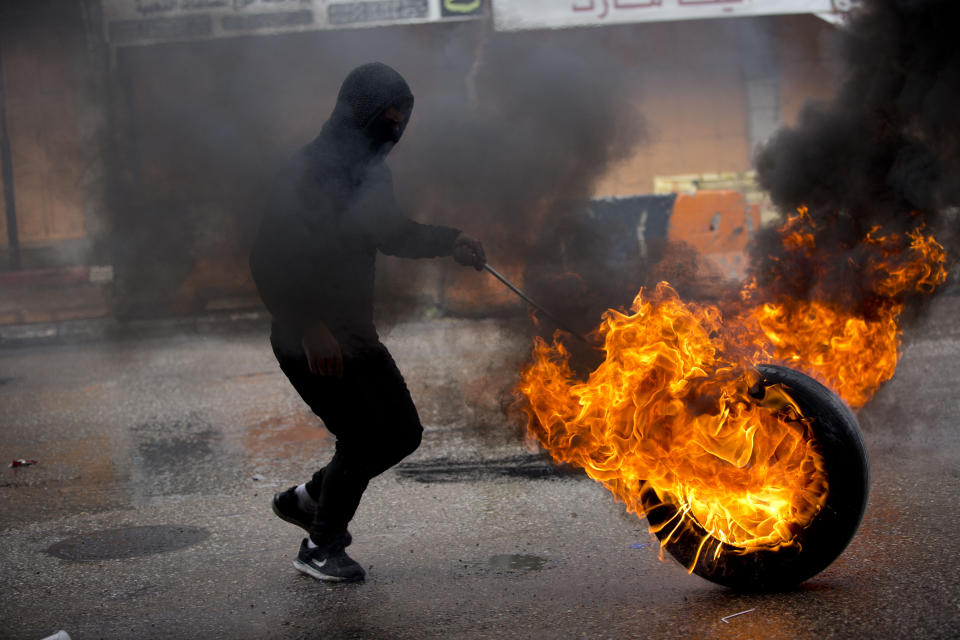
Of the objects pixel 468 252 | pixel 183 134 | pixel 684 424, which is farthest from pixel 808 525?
pixel 183 134

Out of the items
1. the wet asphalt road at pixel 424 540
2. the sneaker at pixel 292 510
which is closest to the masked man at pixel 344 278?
the sneaker at pixel 292 510

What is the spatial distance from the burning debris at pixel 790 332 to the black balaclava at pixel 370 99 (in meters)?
1.02

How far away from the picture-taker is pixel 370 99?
3348 mm

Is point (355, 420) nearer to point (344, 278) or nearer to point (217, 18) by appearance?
point (344, 278)

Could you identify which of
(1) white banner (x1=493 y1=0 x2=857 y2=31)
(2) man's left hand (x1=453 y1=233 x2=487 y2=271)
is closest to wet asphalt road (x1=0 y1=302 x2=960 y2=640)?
(2) man's left hand (x1=453 y1=233 x2=487 y2=271)

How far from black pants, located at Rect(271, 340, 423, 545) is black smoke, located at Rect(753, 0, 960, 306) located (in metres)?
2.06

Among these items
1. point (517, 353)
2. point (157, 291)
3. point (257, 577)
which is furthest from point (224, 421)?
point (157, 291)

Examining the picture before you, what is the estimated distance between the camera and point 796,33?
56.9 ft

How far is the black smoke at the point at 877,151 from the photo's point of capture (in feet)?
14.8

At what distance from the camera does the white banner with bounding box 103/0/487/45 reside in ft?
26.7

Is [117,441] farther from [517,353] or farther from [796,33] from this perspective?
[796,33]

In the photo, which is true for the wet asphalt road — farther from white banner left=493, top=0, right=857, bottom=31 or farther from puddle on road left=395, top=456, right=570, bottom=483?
white banner left=493, top=0, right=857, bottom=31

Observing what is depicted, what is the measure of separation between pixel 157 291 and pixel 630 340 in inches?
315

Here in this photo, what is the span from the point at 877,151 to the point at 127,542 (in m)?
3.97
